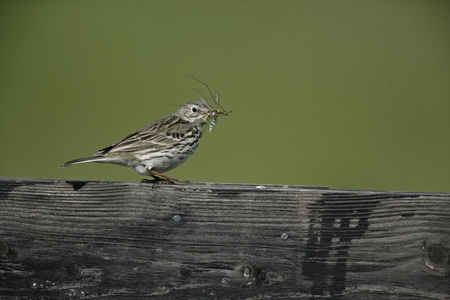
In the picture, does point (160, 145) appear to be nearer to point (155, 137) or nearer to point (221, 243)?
point (155, 137)

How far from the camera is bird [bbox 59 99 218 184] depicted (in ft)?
18.0

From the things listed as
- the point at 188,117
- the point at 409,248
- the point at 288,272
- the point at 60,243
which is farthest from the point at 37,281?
the point at 188,117

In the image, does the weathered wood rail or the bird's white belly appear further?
the bird's white belly

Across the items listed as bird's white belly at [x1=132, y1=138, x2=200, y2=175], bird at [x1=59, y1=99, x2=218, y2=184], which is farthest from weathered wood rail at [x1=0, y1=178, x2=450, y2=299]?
bird's white belly at [x1=132, y1=138, x2=200, y2=175]

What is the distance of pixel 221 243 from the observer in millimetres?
3510

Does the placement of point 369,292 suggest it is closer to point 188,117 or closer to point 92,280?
point 92,280

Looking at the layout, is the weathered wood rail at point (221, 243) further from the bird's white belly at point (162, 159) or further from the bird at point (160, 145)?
the bird's white belly at point (162, 159)

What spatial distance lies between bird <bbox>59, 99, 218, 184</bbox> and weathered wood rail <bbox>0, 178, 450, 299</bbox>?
160cm

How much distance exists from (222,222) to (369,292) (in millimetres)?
962

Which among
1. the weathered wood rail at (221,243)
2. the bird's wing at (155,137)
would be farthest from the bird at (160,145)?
the weathered wood rail at (221,243)

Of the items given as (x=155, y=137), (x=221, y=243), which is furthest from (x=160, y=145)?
(x=221, y=243)

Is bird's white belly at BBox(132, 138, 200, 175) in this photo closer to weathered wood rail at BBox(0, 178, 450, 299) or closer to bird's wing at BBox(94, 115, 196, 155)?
bird's wing at BBox(94, 115, 196, 155)

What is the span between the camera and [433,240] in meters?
3.38

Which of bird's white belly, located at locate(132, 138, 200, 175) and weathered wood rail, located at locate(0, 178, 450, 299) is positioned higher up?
bird's white belly, located at locate(132, 138, 200, 175)
